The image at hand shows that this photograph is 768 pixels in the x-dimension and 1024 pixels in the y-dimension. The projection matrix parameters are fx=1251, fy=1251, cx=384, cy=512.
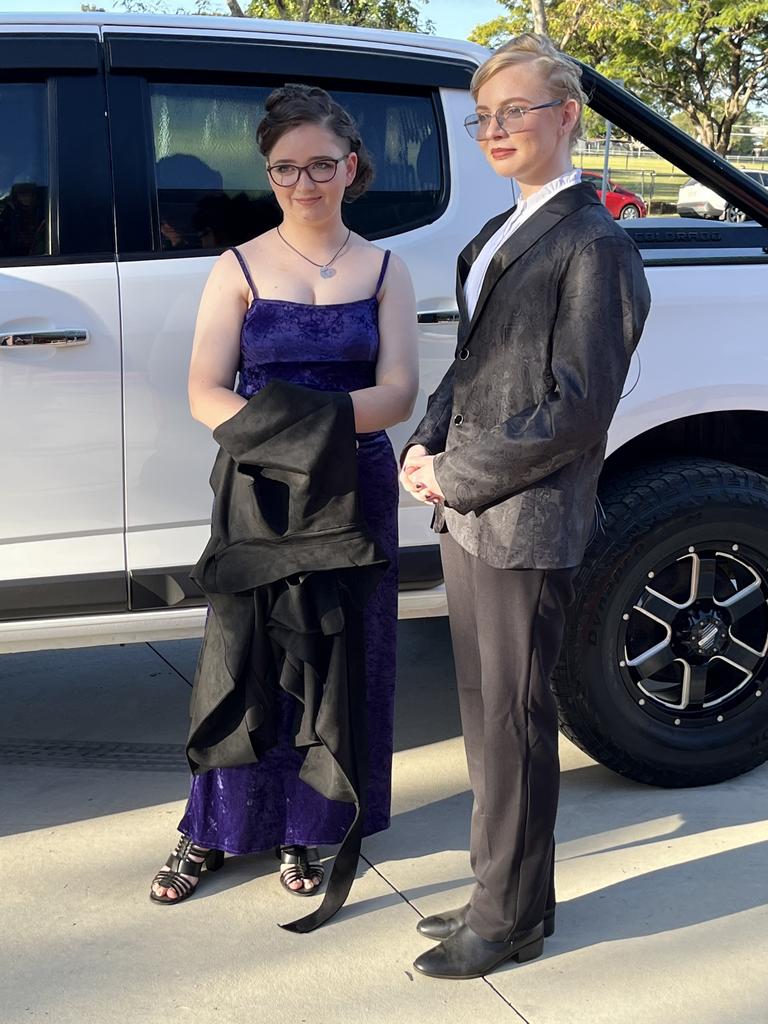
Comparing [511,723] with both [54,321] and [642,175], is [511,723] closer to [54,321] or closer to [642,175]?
[54,321]

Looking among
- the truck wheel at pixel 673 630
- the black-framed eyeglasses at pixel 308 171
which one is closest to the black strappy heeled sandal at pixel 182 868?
the truck wheel at pixel 673 630

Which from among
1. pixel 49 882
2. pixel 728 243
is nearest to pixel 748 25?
pixel 728 243

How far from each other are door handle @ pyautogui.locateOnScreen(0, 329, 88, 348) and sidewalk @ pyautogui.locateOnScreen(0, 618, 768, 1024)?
4.13 ft

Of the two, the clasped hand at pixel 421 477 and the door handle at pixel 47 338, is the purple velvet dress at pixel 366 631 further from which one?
the door handle at pixel 47 338

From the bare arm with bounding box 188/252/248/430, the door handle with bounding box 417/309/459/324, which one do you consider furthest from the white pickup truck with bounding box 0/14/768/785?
the bare arm with bounding box 188/252/248/430

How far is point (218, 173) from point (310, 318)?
1.97 feet

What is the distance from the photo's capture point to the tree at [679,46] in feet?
87.0

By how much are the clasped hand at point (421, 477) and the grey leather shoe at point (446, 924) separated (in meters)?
0.90

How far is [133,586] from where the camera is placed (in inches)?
120

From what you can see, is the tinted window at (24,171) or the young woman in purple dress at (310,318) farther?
the tinted window at (24,171)

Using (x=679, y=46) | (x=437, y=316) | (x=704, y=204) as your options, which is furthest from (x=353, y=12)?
(x=437, y=316)

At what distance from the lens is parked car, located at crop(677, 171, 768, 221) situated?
3900 millimetres

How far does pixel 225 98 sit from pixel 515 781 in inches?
70.2

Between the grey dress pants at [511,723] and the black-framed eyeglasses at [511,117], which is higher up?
the black-framed eyeglasses at [511,117]
